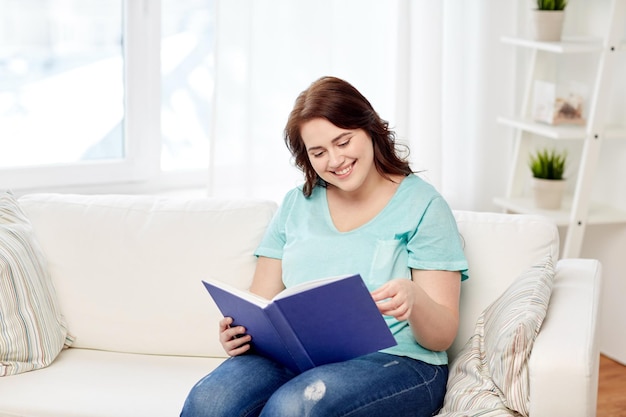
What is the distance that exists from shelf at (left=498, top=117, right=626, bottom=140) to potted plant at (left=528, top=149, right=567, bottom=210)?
0.29 feet

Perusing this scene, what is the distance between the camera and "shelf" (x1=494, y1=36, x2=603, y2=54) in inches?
121

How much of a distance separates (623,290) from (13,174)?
2.14 metres

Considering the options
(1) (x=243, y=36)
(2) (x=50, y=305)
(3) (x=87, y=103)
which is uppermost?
(1) (x=243, y=36)

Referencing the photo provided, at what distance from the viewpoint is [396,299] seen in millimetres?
1746

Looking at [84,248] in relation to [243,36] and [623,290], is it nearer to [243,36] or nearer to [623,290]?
[243,36]

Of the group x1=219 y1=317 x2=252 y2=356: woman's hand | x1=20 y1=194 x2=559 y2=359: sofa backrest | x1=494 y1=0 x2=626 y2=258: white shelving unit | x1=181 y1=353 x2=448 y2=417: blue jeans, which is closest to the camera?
x1=181 y1=353 x2=448 y2=417: blue jeans

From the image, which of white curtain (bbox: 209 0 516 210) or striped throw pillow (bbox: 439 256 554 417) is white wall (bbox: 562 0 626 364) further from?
striped throw pillow (bbox: 439 256 554 417)

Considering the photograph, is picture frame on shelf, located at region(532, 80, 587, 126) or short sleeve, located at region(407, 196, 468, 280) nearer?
short sleeve, located at region(407, 196, 468, 280)

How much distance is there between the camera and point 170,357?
231cm

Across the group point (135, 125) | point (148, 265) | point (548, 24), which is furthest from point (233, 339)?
Result: point (548, 24)

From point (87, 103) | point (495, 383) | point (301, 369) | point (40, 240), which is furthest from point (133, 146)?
point (495, 383)

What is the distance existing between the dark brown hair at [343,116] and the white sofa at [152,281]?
0.27 metres

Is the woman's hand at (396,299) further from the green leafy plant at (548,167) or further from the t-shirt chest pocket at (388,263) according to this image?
the green leafy plant at (548,167)

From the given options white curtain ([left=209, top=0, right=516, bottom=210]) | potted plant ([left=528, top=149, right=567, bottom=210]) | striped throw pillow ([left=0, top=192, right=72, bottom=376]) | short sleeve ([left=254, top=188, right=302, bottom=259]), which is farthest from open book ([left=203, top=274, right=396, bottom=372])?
potted plant ([left=528, top=149, right=567, bottom=210])
